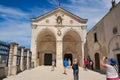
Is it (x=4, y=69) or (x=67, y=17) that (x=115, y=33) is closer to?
(x=4, y=69)

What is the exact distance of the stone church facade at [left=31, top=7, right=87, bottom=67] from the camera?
2439 cm

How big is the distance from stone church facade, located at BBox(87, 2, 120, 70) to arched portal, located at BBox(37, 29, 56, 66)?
7.39 m

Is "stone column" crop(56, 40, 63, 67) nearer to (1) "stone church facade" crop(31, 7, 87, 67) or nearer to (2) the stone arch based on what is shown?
(1) "stone church facade" crop(31, 7, 87, 67)

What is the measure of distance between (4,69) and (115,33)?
10608 millimetres

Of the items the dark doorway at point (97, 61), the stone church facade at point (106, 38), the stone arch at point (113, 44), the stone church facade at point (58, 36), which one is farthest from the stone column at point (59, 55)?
the stone arch at point (113, 44)

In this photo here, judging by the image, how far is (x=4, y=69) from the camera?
10.7 m

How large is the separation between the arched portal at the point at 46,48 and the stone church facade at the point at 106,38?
7389 mm

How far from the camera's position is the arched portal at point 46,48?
26672 mm

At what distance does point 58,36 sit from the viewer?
2466cm

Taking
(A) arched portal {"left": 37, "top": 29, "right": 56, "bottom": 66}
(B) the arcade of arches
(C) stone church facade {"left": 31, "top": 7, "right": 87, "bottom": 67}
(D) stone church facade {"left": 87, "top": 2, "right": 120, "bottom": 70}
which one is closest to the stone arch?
(D) stone church facade {"left": 87, "top": 2, "right": 120, "bottom": 70}

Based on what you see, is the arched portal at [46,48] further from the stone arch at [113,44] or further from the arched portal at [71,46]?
the stone arch at [113,44]

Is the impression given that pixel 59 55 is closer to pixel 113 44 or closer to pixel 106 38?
pixel 106 38

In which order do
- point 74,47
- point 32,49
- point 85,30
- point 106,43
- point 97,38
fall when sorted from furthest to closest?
point 74,47 → point 85,30 → point 32,49 → point 97,38 → point 106,43

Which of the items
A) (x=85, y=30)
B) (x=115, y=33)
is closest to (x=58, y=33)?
(x=85, y=30)
